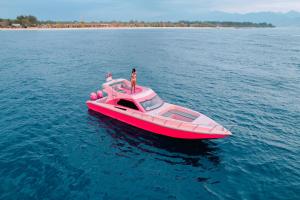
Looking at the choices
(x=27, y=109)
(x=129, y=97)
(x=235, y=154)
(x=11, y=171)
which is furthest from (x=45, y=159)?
(x=235, y=154)

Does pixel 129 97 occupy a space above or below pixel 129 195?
above

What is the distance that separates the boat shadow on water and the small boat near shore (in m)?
0.71

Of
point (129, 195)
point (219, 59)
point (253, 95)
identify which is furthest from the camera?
point (219, 59)

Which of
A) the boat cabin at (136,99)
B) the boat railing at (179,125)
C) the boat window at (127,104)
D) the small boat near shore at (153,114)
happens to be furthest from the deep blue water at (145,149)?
the boat cabin at (136,99)

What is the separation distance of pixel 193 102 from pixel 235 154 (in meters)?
13.1

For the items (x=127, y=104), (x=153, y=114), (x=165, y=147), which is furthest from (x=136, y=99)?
(x=165, y=147)

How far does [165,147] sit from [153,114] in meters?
3.48

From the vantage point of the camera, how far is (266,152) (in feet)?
72.2

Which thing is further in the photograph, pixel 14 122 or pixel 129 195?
pixel 14 122

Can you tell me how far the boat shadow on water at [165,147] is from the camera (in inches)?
824

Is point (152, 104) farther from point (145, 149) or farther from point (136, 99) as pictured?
point (145, 149)

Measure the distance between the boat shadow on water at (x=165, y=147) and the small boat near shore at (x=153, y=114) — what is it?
71 centimetres

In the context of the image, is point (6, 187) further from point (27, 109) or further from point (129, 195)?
point (27, 109)

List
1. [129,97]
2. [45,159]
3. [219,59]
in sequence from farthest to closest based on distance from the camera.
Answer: [219,59] < [129,97] < [45,159]
